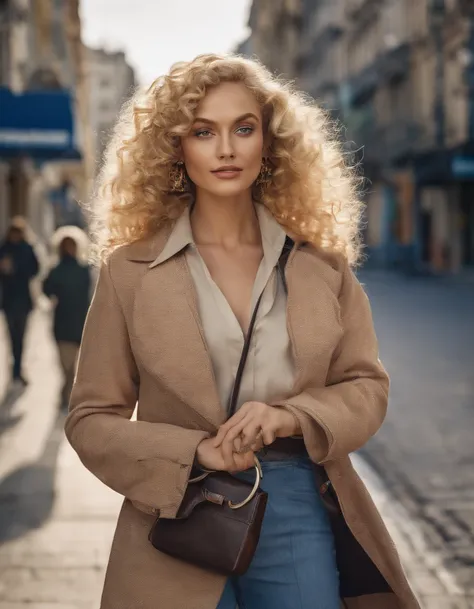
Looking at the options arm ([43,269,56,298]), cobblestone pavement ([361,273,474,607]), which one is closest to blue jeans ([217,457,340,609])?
cobblestone pavement ([361,273,474,607])

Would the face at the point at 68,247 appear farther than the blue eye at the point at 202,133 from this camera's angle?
Yes

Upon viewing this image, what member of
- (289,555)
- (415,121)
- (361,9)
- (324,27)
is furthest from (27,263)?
(324,27)

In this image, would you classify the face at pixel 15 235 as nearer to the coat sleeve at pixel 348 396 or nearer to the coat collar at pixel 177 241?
the coat collar at pixel 177 241

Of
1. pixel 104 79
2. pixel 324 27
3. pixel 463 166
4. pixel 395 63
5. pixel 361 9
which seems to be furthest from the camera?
pixel 104 79

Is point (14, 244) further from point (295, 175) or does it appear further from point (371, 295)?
point (371, 295)

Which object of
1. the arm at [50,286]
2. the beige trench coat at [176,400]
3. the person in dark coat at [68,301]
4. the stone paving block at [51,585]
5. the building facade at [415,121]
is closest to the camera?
the beige trench coat at [176,400]

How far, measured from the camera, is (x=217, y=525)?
1.90 metres

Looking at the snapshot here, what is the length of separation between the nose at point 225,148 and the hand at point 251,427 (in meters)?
0.57

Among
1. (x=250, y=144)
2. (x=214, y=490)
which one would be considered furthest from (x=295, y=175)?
(x=214, y=490)

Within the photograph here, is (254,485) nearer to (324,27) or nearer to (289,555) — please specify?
(289,555)

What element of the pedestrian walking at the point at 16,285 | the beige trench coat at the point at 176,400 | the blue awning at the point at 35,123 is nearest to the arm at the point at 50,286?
the pedestrian walking at the point at 16,285

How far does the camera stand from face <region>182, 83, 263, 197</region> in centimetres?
213

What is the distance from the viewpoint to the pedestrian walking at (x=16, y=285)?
33.0 feet

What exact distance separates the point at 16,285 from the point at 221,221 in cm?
823
